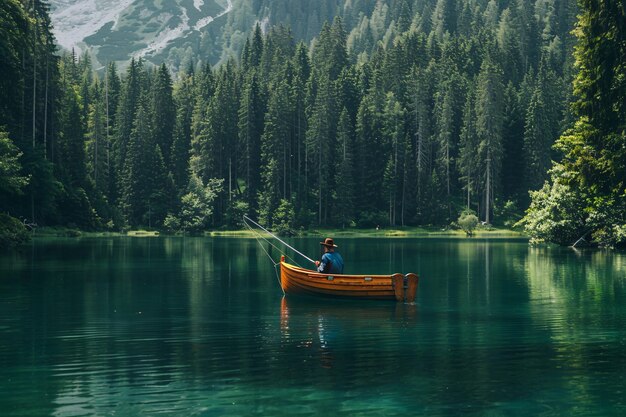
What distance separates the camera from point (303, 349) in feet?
76.7

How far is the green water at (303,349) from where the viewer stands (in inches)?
672

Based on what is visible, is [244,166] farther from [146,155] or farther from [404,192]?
[404,192]

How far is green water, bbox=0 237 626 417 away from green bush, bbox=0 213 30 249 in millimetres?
24770

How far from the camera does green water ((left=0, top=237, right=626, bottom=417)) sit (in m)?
17.1

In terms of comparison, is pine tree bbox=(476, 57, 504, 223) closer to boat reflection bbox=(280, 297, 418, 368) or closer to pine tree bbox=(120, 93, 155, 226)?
pine tree bbox=(120, 93, 155, 226)

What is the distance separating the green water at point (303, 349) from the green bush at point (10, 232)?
2477cm

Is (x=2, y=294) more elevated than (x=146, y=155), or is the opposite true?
(x=146, y=155)

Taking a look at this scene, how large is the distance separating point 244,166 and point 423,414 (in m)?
140

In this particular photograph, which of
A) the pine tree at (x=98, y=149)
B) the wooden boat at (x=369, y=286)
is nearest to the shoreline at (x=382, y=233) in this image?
the pine tree at (x=98, y=149)

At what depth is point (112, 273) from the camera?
5041 cm

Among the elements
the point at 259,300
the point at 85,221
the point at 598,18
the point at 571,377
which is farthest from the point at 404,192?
the point at 571,377

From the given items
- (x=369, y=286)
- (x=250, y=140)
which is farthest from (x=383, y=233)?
(x=369, y=286)

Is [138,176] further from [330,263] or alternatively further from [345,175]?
[330,263]

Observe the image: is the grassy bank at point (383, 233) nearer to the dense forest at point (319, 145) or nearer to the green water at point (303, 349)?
the dense forest at point (319, 145)
